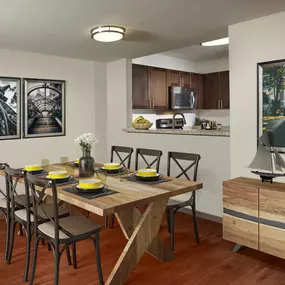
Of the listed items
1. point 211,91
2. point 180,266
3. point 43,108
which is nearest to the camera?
point 180,266

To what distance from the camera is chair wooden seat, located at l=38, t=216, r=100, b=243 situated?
229cm

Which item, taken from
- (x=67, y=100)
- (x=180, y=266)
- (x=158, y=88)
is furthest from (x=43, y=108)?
(x=180, y=266)

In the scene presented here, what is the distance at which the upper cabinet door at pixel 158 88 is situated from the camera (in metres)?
5.63

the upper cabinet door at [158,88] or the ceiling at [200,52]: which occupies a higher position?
the ceiling at [200,52]

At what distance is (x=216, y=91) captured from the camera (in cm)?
661

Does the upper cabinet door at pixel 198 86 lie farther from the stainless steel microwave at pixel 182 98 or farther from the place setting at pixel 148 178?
the place setting at pixel 148 178

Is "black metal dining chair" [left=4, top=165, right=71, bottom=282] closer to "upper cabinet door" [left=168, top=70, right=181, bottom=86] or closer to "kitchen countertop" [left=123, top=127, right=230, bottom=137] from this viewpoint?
"kitchen countertop" [left=123, top=127, right=230, bottom=137]

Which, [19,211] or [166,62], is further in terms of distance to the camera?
[166,62]

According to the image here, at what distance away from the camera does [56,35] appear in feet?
11.8

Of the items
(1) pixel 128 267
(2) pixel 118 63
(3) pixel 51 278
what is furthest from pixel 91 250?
(2) pixel 118 63

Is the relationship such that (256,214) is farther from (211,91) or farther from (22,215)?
(211,91)

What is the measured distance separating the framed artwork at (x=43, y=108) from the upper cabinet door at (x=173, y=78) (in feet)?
7.06

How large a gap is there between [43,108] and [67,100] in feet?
1.43

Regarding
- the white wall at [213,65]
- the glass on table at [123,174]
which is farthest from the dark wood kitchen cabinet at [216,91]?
the glass on table at [123,174]
